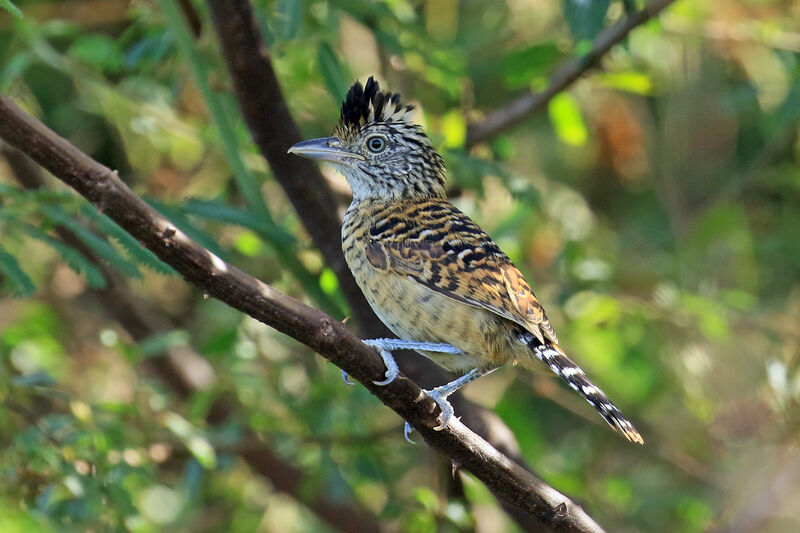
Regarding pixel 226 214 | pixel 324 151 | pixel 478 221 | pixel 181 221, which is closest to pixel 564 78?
pixel 478 221

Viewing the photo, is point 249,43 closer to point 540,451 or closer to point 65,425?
point 65,425

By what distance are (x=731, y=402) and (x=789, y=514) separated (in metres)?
0.61

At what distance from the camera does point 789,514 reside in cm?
452

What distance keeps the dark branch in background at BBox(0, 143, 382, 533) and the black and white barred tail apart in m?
1.84

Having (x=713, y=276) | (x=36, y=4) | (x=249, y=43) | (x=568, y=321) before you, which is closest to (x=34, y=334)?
(x=36, y=4)

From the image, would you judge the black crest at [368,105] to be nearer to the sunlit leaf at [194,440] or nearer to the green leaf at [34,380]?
the sunlit leaf at [194,440]

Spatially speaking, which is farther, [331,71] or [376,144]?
[376,144]

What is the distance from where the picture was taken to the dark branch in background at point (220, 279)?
236 centimetres

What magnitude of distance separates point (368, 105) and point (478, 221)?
1.15 m

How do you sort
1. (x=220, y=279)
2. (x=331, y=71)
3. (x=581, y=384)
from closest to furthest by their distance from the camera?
(x=220, y=279) → (x=581, y=384) → (x=331, y=71)

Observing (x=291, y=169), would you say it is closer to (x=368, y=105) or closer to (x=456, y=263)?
(x=368, y=105)

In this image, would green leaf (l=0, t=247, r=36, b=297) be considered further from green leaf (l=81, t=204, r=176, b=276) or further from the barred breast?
the barred breast

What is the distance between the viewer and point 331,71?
14.2 feet

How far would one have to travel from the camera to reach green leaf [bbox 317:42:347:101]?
433 cm
